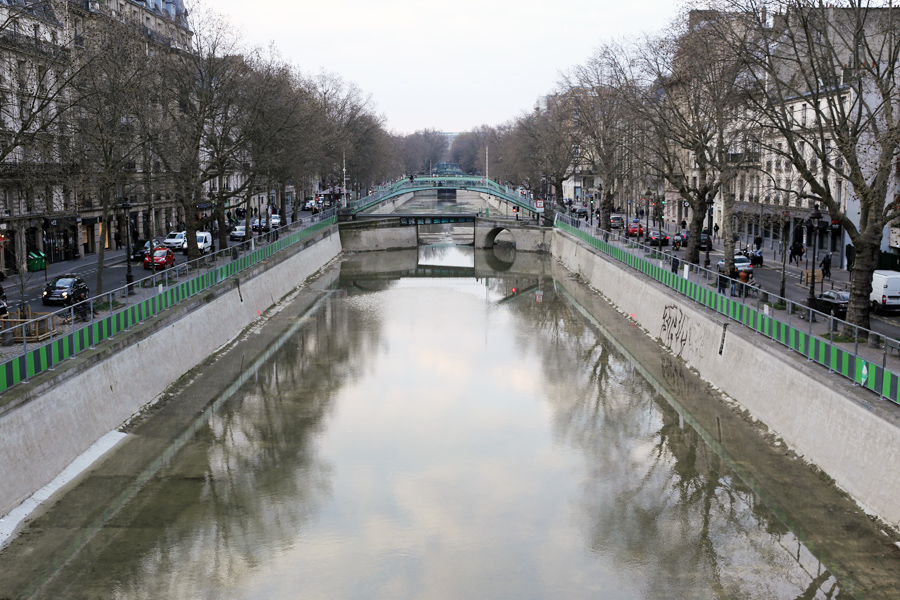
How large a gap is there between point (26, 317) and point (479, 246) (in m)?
57.7

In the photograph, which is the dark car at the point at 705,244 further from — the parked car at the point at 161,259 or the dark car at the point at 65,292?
the dark car at the point at 65,292

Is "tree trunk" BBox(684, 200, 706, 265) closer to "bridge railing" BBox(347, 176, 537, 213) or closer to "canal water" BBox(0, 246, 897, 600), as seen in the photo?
"canal water" BBox(0, 246, 897, 600)

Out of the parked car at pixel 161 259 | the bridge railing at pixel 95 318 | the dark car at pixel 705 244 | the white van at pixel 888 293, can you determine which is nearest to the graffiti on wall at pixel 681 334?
the white van at pixel 888 293

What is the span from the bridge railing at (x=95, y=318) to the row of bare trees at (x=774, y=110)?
21.6 meters

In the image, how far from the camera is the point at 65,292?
3600 cm

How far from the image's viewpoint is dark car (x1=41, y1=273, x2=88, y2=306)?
3562cm

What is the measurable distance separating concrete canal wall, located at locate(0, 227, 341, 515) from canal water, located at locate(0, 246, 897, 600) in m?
0.81

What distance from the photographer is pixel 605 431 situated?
2656 centimetres

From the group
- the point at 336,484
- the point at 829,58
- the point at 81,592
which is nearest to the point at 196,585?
the point at 81,592

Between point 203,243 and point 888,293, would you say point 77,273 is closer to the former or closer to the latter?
point 203,243

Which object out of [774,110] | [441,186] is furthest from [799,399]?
[441,186]

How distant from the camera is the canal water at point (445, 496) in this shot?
16969 mm

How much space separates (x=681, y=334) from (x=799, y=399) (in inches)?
470

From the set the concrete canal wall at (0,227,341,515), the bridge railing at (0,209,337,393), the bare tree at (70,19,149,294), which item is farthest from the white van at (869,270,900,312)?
the bare tree at (70,19,149,294)
